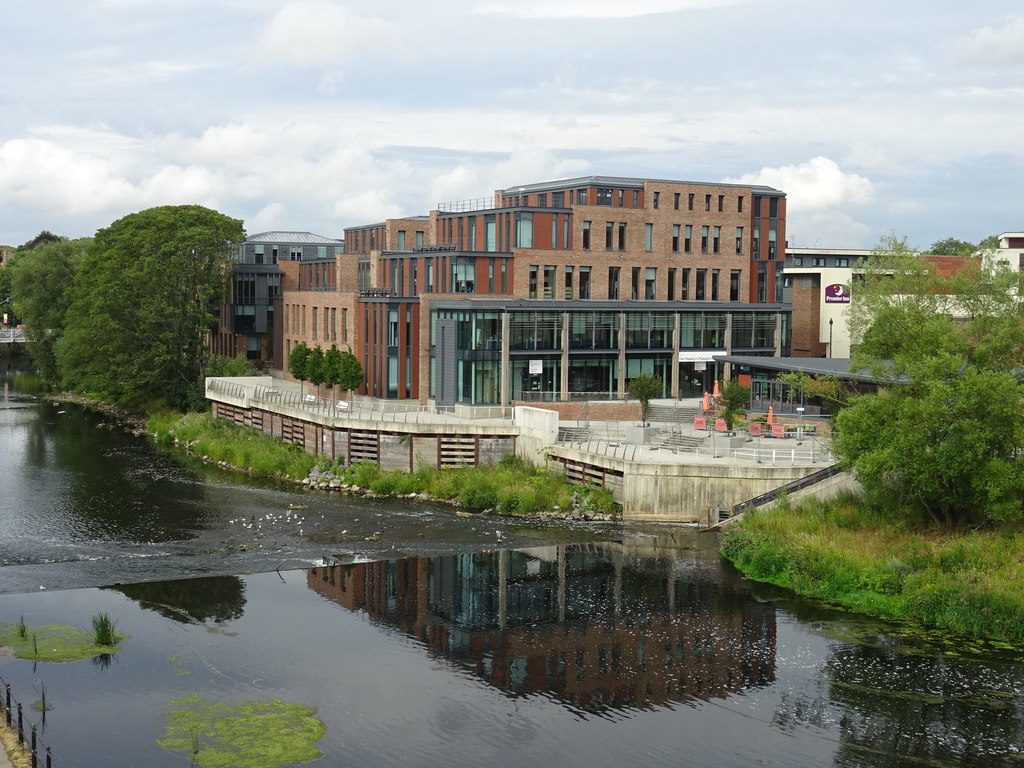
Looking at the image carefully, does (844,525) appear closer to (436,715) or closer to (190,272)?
(436,715)

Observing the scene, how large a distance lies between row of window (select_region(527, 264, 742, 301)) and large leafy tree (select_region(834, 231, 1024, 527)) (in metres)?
26.4

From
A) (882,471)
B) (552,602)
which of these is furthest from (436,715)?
(882,471)

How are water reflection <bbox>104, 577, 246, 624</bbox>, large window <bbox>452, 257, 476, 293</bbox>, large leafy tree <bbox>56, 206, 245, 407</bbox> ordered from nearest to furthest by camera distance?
1. water reflection <bbox>104, 577, 246, 624</bbox>
2. large window <bbox>452, 257, 476, 293</bbox>
3. large leafy tree <bbox>56, 206, 245, 407</bbox>

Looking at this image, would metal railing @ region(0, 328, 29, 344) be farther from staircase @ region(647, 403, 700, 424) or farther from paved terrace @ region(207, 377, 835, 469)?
staircase @ region(647, 403, 700, 424)

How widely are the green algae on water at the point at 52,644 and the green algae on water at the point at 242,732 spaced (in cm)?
496

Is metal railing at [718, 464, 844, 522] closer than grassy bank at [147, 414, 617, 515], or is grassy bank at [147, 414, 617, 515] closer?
metal railing at [718, 464, 844, 522]

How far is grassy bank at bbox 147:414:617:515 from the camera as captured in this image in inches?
2036

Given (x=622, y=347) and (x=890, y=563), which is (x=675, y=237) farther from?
(x=890, y=563)

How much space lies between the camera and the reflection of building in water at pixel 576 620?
31672 mm

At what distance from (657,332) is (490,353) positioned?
1149 cm

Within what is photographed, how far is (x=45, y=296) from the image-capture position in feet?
364

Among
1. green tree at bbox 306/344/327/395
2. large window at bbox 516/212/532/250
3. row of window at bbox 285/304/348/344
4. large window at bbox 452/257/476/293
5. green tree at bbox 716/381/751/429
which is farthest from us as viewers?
row of window at bbox 285/304/348/344

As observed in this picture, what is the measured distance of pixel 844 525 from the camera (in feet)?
141

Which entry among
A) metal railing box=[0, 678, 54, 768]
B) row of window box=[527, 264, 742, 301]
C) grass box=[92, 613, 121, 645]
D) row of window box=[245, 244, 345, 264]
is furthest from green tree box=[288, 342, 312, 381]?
metal railing box=[0, 678, 54, 768]
